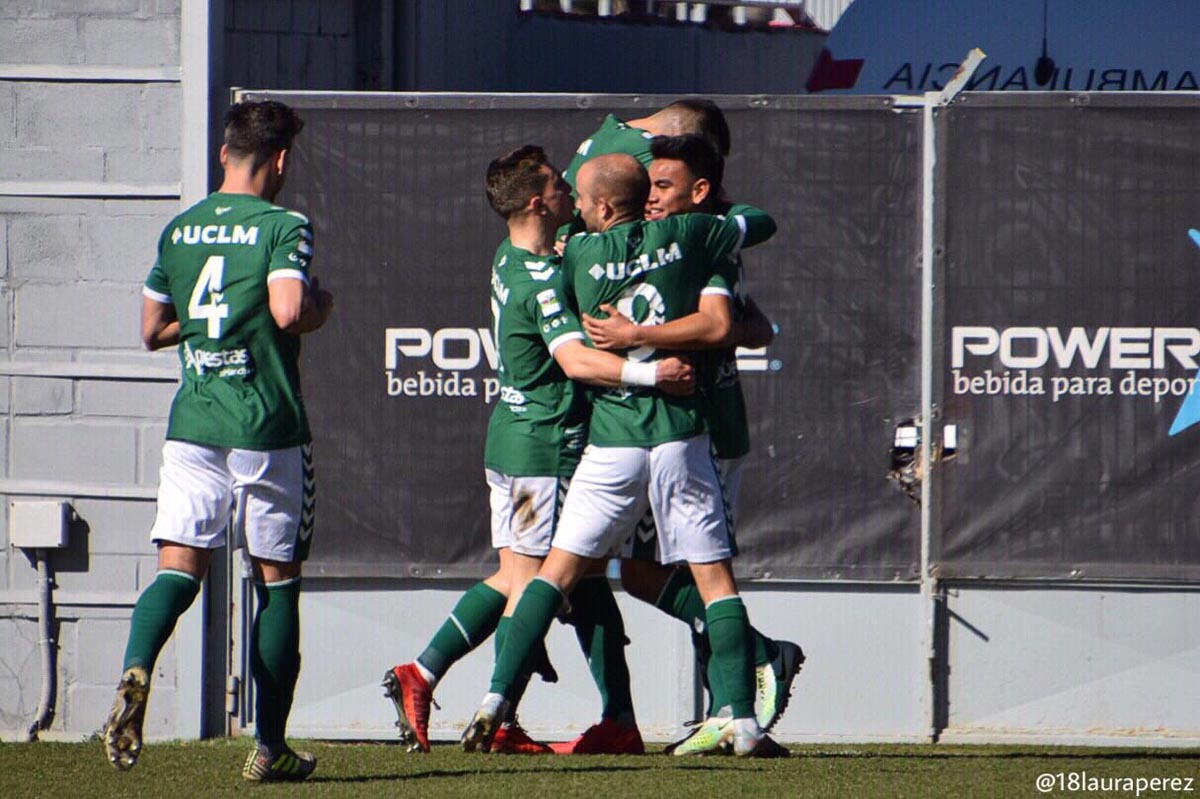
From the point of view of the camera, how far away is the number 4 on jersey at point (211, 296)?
4.86 meters

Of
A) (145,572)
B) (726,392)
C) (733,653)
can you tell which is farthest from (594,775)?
(145,572)

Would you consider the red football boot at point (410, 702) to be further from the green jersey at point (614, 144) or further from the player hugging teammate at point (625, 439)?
the green jersey at point (614, 144)

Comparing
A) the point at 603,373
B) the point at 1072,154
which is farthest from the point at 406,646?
the point at 1072,154

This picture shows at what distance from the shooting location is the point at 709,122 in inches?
235

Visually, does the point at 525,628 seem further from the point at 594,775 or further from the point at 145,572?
the point at 145,572

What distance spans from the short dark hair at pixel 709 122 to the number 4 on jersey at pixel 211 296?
177 centimetres

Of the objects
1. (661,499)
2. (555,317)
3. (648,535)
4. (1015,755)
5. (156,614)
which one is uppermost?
(555,317)

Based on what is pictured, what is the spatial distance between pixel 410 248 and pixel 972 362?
6.99ft

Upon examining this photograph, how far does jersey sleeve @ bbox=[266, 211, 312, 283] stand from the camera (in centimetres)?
478

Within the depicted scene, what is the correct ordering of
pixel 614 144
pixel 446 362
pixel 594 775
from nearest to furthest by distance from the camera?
pixel 594 775, pixel 614 144, pixel 446 362

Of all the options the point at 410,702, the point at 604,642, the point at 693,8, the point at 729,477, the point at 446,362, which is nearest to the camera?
the point at 729,477

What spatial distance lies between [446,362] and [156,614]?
2309mm

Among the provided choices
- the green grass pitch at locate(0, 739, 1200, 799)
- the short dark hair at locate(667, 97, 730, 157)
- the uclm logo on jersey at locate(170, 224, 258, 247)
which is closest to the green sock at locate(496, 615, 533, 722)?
the green grass pitch at locate(0, 739, 1200, 799)

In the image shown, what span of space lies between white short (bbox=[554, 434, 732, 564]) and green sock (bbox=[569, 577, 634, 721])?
74 centimetres
